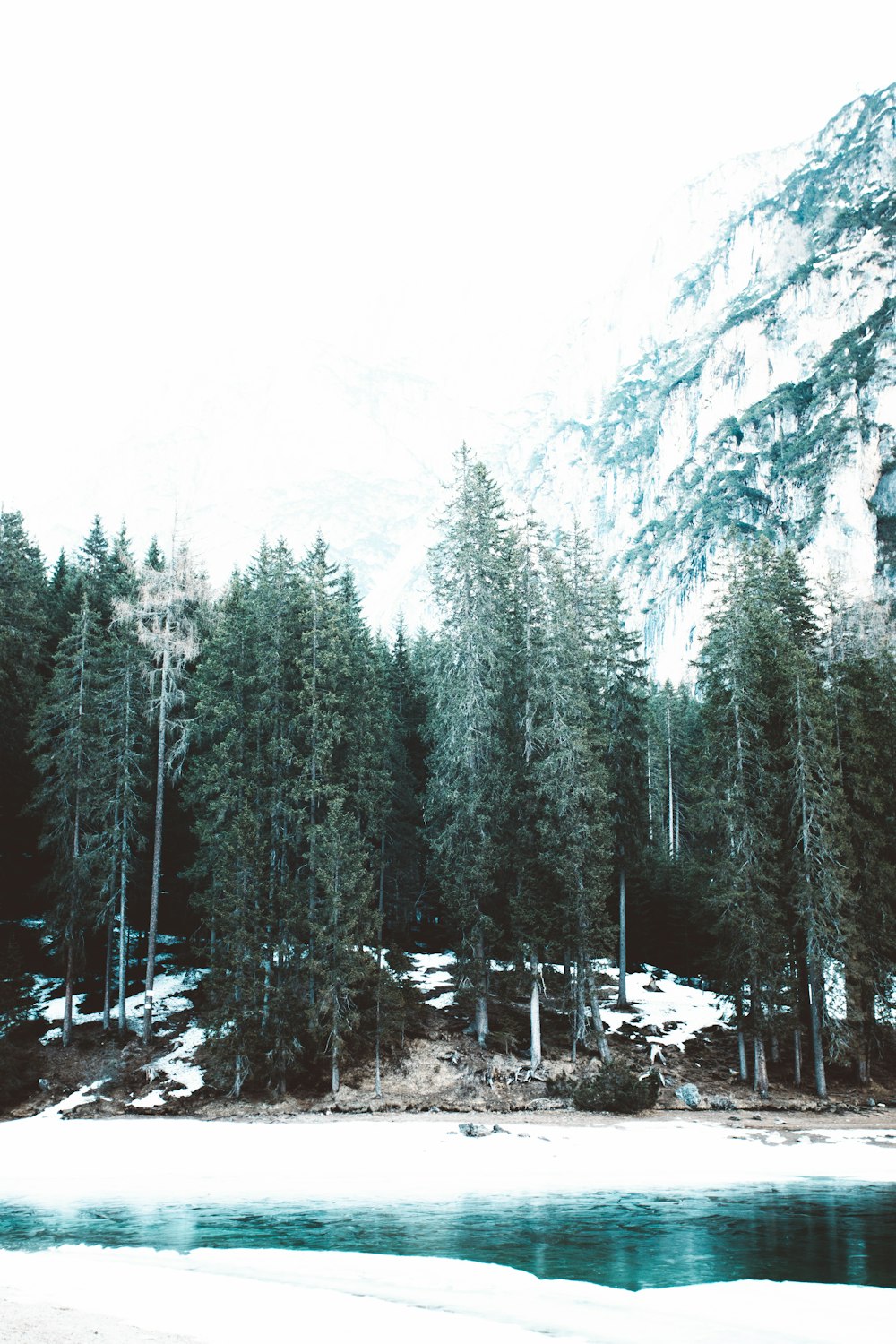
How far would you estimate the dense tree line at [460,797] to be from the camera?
24.5 m

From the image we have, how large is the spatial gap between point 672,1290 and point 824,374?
498 feet

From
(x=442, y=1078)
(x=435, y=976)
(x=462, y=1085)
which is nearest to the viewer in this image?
(x=462, y=1085)

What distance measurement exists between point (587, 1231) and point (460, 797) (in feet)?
49.2

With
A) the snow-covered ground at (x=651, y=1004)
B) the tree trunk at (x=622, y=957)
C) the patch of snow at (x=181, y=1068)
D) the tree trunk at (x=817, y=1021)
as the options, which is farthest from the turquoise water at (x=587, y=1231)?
the tree trunk at (x=622, y=957)

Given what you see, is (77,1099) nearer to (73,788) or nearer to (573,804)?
(73,788)

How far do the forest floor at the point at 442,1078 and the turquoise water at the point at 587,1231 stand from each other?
7.48m

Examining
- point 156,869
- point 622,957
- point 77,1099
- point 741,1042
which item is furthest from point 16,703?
point 741,1042

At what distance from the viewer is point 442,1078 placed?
24.6 meters

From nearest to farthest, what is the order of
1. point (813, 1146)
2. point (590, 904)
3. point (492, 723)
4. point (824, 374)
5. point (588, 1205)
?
point (588, 1205), point (813, 1146), point (590, 904), point (492, 723), point (824, 374)

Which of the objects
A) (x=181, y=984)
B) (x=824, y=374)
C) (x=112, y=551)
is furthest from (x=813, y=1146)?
(x=824, y=374)

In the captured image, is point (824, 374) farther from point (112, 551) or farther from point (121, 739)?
point (121, 739)

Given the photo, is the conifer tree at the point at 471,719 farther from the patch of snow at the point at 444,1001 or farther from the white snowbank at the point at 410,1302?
the white snowbank at the point at 410,1302

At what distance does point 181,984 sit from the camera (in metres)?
31.4

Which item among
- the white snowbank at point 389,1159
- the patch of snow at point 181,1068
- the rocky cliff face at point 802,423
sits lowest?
the white snowbank at point 389,1159
